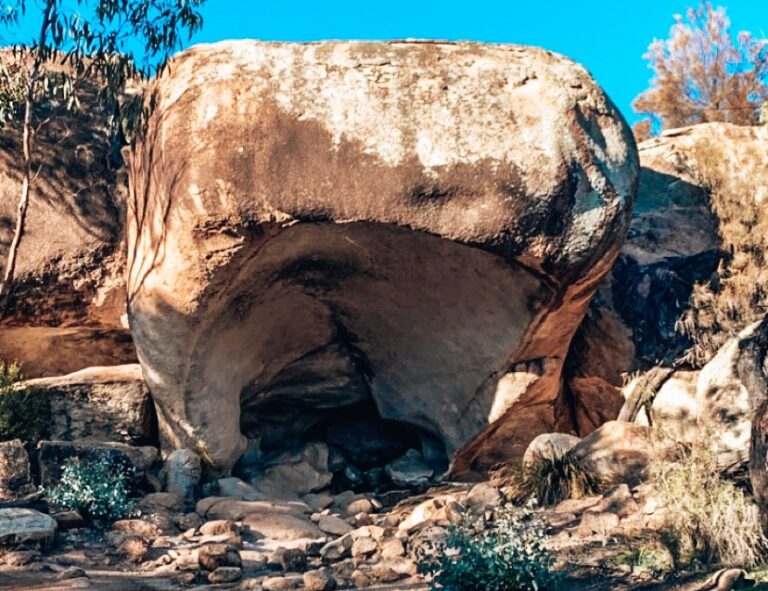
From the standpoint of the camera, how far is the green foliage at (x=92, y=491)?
30.8 feet

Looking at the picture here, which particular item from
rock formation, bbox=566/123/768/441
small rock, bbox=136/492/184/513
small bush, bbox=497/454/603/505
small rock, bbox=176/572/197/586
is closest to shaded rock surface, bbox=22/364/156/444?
small rock, bbox=136/492/184/513

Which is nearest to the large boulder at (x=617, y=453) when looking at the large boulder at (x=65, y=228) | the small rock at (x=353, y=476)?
the small rock at (x=353, y=476)

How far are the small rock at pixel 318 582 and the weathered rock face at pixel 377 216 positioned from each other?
3.88 metres

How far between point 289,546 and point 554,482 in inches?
114

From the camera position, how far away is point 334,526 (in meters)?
9.93

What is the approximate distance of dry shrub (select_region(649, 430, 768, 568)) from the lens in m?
7.46

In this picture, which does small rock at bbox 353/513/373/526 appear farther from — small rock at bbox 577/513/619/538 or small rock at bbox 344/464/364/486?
small rock at bbox 577/513/619/538

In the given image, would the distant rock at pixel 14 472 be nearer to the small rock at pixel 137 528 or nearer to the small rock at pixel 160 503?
the small rock at pixel 160 503

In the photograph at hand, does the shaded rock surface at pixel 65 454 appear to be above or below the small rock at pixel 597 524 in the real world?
above

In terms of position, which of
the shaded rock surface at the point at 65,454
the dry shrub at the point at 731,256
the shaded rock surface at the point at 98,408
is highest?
the dry shrub at the point at 731,256

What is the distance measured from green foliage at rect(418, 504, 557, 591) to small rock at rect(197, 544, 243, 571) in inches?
70.9

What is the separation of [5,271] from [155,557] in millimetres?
4920

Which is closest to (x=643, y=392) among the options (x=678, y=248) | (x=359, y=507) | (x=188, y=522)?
(x=678, y=248)

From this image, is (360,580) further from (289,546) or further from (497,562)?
(289,546)
